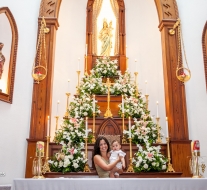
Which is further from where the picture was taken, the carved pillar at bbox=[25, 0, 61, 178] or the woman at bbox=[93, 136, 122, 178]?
the carved pillar at bbox=[25, 0, 61, 178]

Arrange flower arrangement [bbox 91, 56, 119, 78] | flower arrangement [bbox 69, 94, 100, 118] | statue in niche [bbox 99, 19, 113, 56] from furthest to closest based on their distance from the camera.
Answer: statue in niche [bbox 99, 19, 113, 56] < flower arrangement [bbox 91, 56, 119, 78] < flower arrangement [bbox 69, 94, 100, 118]

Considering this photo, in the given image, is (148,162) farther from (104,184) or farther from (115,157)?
(104,184)

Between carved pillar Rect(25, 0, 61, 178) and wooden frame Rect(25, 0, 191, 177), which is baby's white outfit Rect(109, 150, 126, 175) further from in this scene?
wooden frame Rect(25, 0, 191, 177)

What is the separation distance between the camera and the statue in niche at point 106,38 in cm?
864

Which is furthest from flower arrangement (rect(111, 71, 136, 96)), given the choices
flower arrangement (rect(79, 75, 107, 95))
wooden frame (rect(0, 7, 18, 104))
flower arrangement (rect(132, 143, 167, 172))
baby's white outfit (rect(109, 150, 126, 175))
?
baby's white outfit (rect(109, 150, 126, 175))

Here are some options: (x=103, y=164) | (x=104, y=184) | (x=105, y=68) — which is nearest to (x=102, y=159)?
(x=103, y=164)

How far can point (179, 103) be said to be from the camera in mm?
6605

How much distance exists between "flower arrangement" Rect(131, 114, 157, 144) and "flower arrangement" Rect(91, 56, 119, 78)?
6.14 feet

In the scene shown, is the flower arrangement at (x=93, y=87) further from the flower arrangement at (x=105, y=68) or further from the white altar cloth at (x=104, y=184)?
the white altar cloth at (x=104, y=184)

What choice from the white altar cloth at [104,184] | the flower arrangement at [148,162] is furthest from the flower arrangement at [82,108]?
the white altar cloth at [104,184]

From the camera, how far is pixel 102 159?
15.0 feet

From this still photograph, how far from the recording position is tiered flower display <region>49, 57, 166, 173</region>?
528cm

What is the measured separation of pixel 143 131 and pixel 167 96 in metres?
1.22

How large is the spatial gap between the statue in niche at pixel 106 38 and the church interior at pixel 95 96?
16 cm
